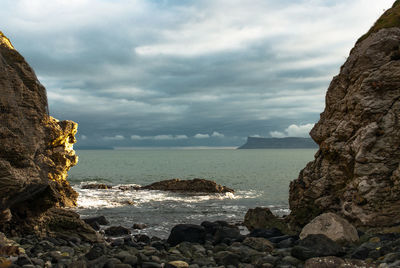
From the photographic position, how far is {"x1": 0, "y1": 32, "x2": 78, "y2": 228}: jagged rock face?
42.3 feet

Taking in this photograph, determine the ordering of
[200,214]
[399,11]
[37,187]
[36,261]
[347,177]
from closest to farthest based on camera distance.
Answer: [36,261] < [37,187] < [347,177] < [399,11] < [200,214]

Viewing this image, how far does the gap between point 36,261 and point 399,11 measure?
24.1 metres

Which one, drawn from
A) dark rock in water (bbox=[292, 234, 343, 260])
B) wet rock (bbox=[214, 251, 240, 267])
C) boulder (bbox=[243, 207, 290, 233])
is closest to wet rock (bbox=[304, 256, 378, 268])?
dark rock in water (bbox=[292, 234, 343, 260])

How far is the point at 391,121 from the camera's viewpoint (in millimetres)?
17062

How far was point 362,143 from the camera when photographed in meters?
17.5

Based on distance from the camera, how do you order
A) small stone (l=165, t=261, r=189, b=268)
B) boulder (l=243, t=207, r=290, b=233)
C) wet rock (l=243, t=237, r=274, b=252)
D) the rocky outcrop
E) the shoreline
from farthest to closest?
1. boulder (l=243, t=207, r=290, b=233)
2. the rocky outcrop
3. wet rock (l=243, t=237, r=274, b=252)
4. small stone (l=165, t=261, r=189, b=268)
5. the shoreline

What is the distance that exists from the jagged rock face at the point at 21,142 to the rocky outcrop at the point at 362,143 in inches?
584

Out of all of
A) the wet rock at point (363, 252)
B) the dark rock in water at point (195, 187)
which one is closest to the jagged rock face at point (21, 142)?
the wet rock at point (363, 252)

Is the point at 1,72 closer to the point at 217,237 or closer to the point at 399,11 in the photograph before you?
the point at 217,237

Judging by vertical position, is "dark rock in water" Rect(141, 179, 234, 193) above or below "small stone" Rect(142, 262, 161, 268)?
below

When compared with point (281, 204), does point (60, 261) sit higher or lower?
higher

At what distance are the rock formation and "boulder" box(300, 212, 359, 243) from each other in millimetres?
11949

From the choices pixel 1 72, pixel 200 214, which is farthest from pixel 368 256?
pixel 200 214

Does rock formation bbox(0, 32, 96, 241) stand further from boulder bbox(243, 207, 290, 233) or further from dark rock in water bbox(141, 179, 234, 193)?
dark rock in water bbox(141, 179, 234, 193)
